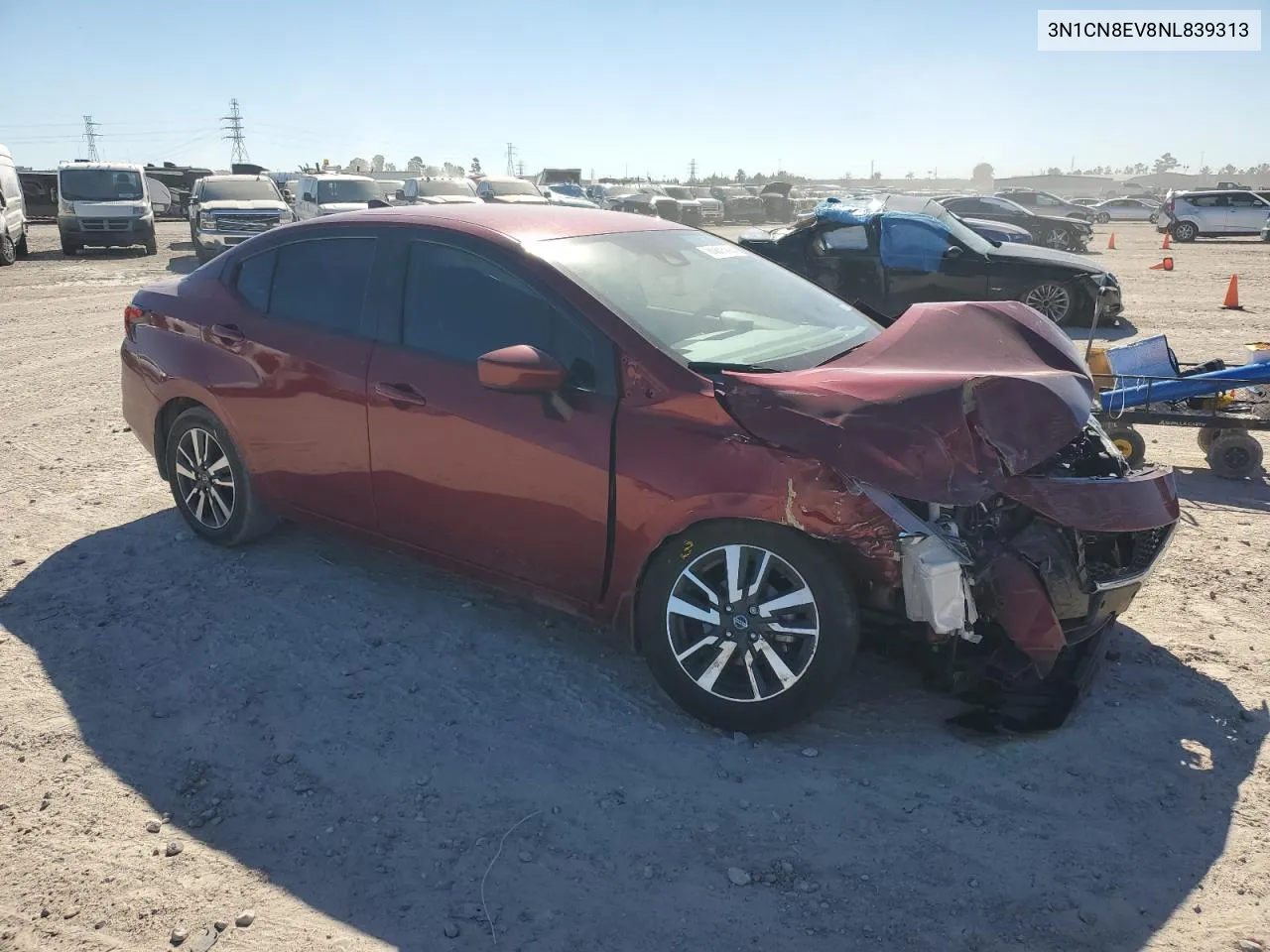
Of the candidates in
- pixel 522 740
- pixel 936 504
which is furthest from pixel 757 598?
pixel 522 740

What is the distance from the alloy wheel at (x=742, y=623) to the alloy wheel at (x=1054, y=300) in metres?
9.83

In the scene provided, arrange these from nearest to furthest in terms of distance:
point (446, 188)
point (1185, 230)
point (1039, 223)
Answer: point (446, 188) < point (1039, 223) < point (1185, 230)

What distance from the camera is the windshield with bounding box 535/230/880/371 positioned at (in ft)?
12.6

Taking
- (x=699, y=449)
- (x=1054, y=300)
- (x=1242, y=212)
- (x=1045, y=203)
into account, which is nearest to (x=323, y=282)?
(x=699, y=449)

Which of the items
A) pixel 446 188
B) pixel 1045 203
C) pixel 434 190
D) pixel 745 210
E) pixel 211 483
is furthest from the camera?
pixel 745 210

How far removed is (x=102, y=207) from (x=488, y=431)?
2173 cm

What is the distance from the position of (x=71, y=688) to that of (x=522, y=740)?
1.87m

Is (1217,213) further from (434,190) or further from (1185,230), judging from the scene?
(434,190)

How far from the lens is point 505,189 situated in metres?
25.6

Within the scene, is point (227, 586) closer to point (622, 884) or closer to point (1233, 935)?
point (622, 884)

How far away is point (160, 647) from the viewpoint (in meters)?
4.23

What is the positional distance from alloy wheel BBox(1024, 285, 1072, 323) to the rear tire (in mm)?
5675

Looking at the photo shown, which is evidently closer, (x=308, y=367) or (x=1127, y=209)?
(x=308, y=367)

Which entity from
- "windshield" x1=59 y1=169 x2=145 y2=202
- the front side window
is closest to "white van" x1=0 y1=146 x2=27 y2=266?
"windshield" x1=59 y1=169 x2=145 y2=202
